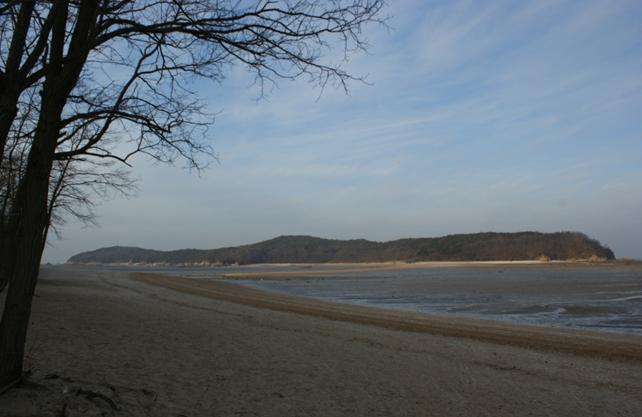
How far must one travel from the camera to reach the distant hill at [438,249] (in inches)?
4589

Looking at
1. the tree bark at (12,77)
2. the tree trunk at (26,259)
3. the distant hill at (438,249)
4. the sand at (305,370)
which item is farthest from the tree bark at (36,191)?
the distant hill at (438,249)

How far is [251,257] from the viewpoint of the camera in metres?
187

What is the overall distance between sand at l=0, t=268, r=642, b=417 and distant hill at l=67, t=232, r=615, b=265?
10472cm

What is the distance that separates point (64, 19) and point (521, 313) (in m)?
20.4

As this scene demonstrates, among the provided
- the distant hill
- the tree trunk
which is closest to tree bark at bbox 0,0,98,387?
the tree trunk

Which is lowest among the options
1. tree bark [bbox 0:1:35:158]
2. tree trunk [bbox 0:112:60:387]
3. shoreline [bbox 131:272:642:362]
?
shoreline [bbox 131:272:642:362]

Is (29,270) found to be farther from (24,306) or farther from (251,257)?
(251,257)

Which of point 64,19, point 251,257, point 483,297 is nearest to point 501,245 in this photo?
point 251,257

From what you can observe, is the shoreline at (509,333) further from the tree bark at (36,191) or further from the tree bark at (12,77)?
the tree bark at (12,77)

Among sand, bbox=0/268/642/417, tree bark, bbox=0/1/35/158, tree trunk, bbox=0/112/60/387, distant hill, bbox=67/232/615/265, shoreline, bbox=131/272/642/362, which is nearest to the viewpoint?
tree trunk, bbox=0/112/60/387

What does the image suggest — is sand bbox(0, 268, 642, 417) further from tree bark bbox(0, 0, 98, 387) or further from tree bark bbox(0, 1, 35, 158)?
tree bark bbox(0, 1, 35, 158)

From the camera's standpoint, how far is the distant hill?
117 metres

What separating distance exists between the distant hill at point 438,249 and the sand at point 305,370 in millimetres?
104723

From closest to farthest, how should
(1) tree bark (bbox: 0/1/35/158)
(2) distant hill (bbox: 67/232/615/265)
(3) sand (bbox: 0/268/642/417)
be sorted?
(1) tree bark (bbox: 0/1/35/158) < (3) sand (bbox: 0/268/642/417) < (2) distant hill (bbox: 67/232/615/265)
